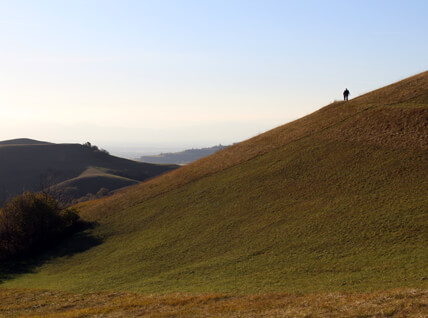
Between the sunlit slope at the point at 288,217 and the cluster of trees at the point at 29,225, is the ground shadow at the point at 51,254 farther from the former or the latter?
the sunlit slope at the point at 288,217

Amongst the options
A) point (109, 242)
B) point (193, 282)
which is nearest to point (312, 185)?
point (193, 282)

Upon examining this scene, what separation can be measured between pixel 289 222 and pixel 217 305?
15.6 meters

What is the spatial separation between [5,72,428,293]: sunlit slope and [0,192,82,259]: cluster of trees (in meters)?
5.35

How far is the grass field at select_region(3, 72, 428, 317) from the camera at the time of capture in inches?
915

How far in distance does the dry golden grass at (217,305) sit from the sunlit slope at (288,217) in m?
2.02

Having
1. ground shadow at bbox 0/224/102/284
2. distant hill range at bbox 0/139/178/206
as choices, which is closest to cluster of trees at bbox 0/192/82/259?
ground shadow at bbox 0/224/102/284

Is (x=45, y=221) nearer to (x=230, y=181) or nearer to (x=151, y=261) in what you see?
(x=151, y=261)

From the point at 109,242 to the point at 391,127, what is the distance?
35.5 meters

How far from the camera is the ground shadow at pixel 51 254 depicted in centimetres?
3850

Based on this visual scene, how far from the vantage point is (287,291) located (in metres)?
21.0

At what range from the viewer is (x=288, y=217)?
34.9m

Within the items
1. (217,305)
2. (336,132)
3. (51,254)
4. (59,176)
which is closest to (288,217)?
(217,305)

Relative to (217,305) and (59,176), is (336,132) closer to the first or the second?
(217,305)

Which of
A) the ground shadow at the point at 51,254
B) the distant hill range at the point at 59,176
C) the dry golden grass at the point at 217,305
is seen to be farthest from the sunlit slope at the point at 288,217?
the distant hill range at the point at 59,176
